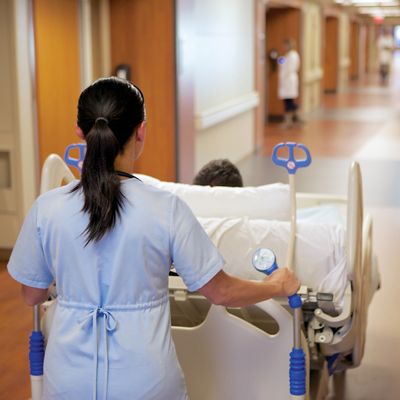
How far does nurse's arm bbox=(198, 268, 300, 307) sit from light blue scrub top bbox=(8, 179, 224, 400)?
4 cm

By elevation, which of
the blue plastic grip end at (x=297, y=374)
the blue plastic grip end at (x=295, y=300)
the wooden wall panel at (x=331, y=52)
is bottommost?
the blue plastic grip end at (x=297, y=374)

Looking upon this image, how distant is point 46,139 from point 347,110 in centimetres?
1144

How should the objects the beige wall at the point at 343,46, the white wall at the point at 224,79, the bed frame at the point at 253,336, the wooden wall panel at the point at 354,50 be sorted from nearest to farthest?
the bed frame at the point at 253,336 < the white wall at the point at 224,79 < the beige wall at the point at 343,46 < the wooden wall panel at the point at 354,50

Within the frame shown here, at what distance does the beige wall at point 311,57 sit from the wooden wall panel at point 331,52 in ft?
9.57

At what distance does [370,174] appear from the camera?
28.9ft

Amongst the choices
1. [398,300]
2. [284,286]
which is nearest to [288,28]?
[398,300]

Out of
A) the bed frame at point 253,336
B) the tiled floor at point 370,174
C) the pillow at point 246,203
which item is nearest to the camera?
the bed frame at point 253,336

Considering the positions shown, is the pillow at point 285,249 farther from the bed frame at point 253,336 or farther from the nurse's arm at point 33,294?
the nurse's arm at point 33,294

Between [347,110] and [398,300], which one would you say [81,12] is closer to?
[398,300]

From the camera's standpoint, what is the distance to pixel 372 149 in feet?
35.4

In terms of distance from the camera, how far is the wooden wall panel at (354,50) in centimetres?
2680

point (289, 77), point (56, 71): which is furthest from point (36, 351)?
point (289, 77)

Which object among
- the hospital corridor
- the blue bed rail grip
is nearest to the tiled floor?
the hospital corridor

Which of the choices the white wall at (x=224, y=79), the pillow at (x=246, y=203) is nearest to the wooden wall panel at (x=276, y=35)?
the white wall at (x=224, y=79)
